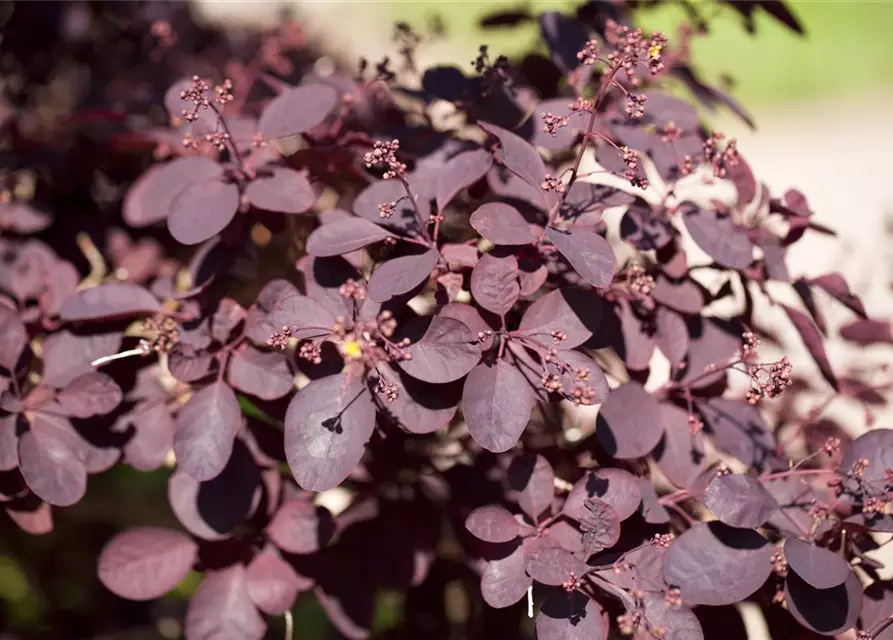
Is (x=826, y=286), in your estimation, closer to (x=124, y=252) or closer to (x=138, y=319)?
(x=138, y=319)

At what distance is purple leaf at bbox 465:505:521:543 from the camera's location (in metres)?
0.86

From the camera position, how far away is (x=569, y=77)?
115cm

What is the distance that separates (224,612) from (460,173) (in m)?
0.62

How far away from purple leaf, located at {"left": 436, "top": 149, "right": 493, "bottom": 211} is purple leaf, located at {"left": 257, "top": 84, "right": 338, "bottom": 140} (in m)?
0.17

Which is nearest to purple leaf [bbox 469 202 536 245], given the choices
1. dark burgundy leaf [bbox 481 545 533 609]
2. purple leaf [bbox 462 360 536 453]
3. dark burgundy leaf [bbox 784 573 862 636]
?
purple leaf [bbox 462 360 536 453]

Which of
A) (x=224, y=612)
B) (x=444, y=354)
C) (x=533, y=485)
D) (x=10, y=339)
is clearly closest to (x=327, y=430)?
(x=444, y=354)

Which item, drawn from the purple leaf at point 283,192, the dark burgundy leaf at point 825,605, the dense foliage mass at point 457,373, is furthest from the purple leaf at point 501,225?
the dark burgundy leaf at point 825,605

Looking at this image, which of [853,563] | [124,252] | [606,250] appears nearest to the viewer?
[606,250]

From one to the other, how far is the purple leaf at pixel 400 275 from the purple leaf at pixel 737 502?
377 millimetres

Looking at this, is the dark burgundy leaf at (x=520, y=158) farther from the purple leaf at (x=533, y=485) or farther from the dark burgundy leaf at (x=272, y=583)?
the dark burgundy leaf at (x=272, y=583)

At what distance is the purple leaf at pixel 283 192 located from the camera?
978 mm

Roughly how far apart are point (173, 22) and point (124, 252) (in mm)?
874

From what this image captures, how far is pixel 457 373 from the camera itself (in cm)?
83

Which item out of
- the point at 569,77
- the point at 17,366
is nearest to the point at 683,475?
the point at 569,77
